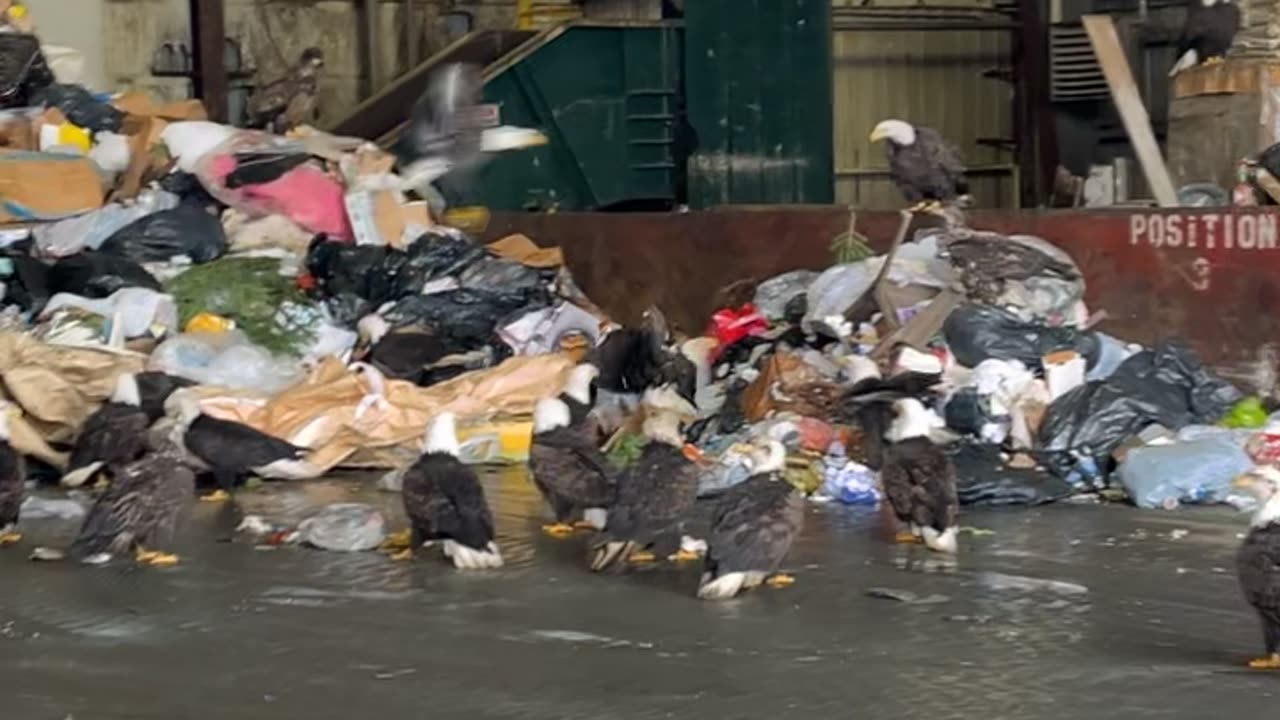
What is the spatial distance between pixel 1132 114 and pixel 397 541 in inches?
211

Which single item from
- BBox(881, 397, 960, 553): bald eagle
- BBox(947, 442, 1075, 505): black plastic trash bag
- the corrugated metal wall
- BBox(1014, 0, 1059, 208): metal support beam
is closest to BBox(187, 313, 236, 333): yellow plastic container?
BBox(947, 442, 1075, 505): black plastic trash bag

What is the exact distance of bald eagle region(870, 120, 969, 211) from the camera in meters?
11.2

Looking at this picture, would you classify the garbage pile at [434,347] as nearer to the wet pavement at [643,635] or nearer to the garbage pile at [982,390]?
the garbage pile at [982,390]

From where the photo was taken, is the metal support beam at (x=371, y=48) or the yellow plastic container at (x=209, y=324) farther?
the metal support beam at (x=371, y=48)

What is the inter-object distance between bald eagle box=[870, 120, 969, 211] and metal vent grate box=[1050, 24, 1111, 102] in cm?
677

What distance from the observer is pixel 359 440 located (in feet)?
34.4

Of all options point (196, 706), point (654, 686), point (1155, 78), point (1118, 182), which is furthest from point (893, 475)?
point (1155, 78)

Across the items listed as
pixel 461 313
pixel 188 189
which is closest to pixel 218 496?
pixel 461 313

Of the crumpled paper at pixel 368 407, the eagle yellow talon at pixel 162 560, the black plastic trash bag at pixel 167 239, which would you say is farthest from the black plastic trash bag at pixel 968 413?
the black plastic trash bag at pixel 167 239

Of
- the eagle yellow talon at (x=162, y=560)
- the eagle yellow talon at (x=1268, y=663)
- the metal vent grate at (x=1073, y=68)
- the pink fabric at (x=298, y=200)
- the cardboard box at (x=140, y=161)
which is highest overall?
the metal vent grate at (x=1073, y=68)

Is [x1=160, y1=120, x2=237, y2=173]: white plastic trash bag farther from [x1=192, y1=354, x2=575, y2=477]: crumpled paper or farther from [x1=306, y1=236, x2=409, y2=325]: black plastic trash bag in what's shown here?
[x1=192, y1=354, x2=575, y2=477]: crumpled paper

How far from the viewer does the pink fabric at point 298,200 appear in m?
12.9

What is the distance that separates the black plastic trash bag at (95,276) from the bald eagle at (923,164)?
411cm

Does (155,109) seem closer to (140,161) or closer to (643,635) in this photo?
(140,161)
